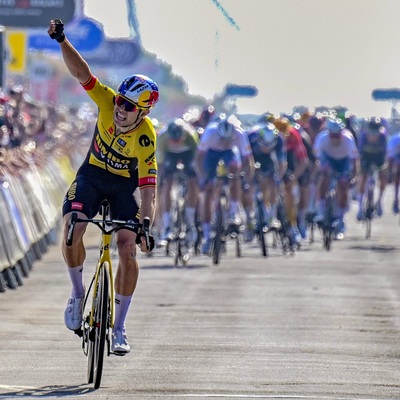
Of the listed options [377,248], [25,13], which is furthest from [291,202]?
[25,13]

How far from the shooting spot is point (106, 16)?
13.8 meters

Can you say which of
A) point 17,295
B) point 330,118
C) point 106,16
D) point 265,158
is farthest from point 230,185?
point 106,16

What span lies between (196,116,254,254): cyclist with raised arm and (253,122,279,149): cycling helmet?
1651 mm

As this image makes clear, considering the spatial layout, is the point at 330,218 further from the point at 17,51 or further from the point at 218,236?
the point at 17,51

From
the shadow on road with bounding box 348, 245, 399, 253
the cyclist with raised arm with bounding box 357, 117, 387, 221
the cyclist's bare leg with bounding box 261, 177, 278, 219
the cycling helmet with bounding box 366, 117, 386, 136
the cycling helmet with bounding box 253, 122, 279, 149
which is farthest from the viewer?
the cycling helmet with bounding box 366, 117, 386, 136

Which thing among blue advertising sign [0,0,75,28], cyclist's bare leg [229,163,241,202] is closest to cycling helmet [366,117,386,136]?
blue advertising sign [0,0,75,28]

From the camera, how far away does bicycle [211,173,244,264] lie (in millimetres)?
21156

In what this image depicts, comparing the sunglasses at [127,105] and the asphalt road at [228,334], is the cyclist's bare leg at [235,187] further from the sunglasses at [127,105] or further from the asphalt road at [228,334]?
the sunglasses at [127,105]

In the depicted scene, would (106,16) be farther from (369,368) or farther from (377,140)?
(377,140)

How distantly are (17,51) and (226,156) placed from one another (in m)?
10.2

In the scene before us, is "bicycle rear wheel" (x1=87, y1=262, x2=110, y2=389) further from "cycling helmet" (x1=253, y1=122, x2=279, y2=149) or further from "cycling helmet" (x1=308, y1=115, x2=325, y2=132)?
"cycling helmet" (x1=308, y1=115, x2=325, y2=132)


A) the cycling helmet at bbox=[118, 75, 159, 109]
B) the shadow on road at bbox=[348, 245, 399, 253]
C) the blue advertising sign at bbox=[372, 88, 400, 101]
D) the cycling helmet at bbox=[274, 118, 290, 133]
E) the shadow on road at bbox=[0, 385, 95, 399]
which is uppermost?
the blue advertising sign at bbox=[372, 88, 400, 101]

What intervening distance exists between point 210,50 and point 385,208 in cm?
2666

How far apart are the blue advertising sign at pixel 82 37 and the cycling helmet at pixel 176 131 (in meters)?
19.7
